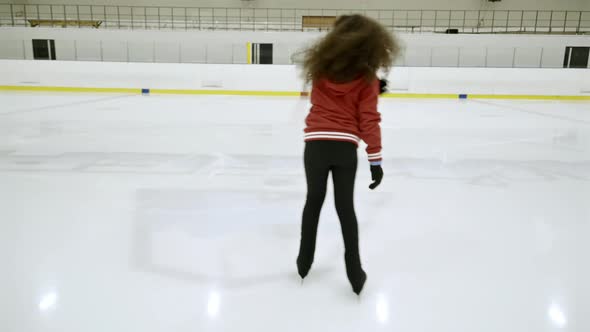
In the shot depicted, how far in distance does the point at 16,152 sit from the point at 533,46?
48.1 feet

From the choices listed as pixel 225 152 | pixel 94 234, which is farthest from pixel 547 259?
pixel 225 152

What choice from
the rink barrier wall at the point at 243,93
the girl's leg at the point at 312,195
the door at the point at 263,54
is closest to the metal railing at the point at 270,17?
the door at the point at 263,54

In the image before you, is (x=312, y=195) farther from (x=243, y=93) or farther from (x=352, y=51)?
(x=243, y=93)

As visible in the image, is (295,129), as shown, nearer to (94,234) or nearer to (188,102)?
(188,102)

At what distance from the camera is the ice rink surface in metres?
1.91

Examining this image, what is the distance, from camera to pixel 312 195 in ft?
6.48

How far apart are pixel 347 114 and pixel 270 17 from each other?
66.5 feet

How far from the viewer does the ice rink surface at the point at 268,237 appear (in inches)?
75.2

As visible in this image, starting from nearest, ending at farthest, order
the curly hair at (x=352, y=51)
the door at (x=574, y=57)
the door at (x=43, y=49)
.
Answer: the curly hair at (x=352, y=51)
the door at (x=43, y=49)
the door at (x=574, y=57)

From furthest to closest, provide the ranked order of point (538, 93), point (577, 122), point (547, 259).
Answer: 1. point (538, 93)
2. point (577, 122)
3. point (547, 259)

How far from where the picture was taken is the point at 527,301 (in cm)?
203

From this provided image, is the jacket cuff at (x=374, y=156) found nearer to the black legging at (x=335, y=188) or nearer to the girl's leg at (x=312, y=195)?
the black legging at (x=335, y=188)

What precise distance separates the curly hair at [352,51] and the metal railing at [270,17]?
18.1 m

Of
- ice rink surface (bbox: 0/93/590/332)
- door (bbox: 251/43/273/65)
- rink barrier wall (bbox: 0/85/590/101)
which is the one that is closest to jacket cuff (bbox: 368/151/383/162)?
ice rink surface (bbox: 0/93/590/332)
